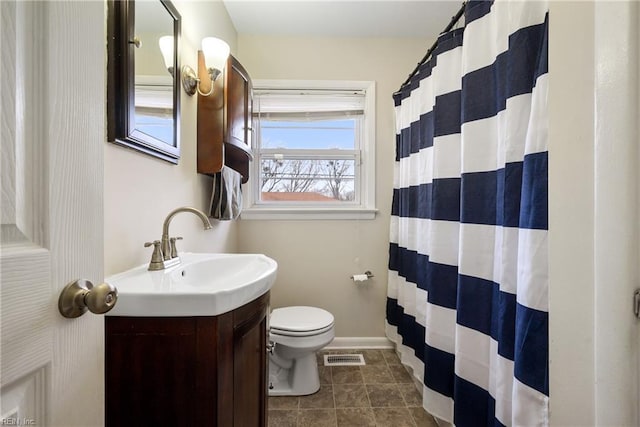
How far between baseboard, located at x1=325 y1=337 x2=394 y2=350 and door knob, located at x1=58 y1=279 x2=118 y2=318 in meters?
1.80

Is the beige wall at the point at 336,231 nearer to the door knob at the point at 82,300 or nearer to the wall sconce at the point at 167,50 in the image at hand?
the wall sconce at the point at 167,50

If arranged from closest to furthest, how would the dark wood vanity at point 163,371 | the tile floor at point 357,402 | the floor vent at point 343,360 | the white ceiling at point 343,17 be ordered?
the dark wood vanity at point 163,371, the tile floor at point 357,402, the white ceiling at point 343,17, the floor vent at point 343,360

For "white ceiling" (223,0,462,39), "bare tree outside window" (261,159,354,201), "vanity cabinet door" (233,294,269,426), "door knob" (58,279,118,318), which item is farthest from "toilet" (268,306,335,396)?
"white ceiling" (223,0,462,39)

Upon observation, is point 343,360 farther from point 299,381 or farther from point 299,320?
point 299,320

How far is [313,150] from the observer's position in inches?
78.8

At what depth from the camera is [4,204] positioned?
311mm

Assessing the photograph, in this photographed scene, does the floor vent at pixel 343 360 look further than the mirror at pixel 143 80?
Yes

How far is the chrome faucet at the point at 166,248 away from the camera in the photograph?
0.89 metres

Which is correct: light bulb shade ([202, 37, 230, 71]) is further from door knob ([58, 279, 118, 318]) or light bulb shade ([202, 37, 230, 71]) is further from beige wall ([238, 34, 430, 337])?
door knob ([58, 279, 118, 318])

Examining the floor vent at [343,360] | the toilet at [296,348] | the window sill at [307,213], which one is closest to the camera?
the toilet at [296,348]

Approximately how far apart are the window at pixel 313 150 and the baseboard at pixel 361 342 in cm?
91

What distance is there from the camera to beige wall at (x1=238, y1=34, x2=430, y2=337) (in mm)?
1938

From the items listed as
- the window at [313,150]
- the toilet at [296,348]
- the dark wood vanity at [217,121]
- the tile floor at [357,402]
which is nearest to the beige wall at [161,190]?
the dark wood vanity at [217,121]

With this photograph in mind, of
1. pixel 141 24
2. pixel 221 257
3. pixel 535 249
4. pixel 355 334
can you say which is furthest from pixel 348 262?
pixel 141 24
